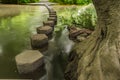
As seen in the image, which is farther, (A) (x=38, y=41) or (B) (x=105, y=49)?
(A) (x=38, y=41)

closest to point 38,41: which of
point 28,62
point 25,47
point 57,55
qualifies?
point 25,47

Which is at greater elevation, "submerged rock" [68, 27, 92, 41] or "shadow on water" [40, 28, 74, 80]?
"submerged rock" [68, 27, 92, 41]

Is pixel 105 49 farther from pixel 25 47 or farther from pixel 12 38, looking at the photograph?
pixel 12 38

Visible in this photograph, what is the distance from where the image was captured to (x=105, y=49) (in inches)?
118

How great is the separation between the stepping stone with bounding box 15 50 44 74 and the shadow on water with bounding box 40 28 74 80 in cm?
24

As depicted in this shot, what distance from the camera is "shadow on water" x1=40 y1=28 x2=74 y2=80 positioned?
3986 millimetres

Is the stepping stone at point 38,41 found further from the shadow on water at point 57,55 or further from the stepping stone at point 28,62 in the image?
Answer: the stepping stone at point 28,62

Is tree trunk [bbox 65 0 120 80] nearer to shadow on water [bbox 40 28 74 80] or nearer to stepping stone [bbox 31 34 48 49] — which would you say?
shadow on water [bbox 40 28 74 80]

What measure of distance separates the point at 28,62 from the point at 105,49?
143 cm

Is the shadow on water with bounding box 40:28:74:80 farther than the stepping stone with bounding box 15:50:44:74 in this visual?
Yes

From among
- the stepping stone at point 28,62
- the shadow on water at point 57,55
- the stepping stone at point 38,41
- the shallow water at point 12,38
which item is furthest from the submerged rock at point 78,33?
the stepping stone at point 28,62

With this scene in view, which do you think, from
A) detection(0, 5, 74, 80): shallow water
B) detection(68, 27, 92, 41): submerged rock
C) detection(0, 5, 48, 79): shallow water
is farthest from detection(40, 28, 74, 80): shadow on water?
detection(0, 5, 48, 79): shallow water

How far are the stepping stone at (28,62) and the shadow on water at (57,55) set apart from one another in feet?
0.80

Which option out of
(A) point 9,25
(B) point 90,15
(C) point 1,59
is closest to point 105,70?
(C) point 1,59
